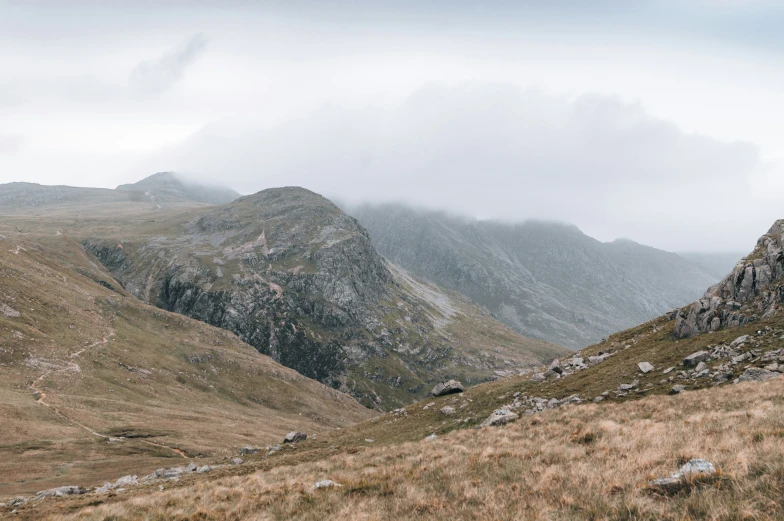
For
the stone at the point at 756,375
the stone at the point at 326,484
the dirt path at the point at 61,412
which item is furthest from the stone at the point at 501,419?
the dirt path at the point at 61,412

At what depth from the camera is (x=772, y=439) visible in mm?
12914

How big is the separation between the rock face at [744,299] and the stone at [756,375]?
11.2 metres

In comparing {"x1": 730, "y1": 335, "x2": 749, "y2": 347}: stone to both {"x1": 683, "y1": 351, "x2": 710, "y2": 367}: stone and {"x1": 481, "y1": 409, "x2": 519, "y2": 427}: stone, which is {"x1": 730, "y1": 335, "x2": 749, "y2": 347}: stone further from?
{"x1": 481, "y1": 409, "x2": 519, "y2": 427}: stone

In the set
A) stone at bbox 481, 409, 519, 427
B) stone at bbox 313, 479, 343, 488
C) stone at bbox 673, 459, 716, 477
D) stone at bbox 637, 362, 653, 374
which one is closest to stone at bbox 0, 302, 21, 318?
stone at bbox 313, 479, 343, 488

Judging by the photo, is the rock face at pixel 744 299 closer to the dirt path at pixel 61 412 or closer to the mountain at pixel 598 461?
the mountain at pixel 598 461

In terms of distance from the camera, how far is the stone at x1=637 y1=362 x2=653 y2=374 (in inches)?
1394

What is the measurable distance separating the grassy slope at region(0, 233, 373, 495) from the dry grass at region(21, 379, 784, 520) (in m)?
33.4

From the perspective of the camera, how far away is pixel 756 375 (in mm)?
28344

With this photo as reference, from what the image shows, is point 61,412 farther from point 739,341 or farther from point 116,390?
point 739,341

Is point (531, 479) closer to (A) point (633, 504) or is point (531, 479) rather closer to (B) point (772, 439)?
(A) point (633, 504)

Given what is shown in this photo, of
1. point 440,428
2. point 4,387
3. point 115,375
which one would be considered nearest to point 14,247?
point 115,375

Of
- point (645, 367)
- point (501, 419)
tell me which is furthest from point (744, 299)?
point (501, 419)

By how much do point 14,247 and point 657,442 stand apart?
214215 mm

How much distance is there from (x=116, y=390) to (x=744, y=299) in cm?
11118
